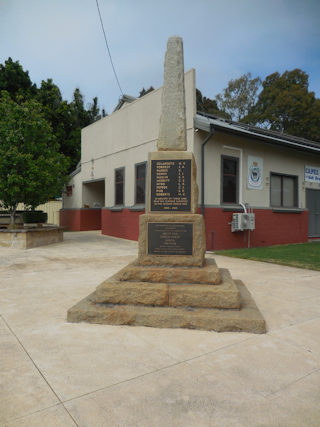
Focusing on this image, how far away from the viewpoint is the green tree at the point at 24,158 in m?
10.4

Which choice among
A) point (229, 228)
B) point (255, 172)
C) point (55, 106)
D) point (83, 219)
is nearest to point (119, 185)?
point (83, 219)

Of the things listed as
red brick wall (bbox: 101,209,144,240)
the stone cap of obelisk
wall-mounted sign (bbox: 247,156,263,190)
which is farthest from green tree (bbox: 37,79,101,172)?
the stone cap of obelisk

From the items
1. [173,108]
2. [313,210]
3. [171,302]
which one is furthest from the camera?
[313,210]

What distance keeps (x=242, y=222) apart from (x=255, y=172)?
2425 millimetres

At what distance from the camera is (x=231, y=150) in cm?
1137

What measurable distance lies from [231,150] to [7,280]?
8.80m

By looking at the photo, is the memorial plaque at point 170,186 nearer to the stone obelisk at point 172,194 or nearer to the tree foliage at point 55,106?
the stone obelisk at point 172,194

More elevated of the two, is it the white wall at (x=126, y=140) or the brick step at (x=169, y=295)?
the white wall at (x=126, y=140)

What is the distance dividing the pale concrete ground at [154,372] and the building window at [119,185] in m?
10.1

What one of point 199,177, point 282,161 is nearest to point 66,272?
point 199,177

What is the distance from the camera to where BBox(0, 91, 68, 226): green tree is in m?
10.4

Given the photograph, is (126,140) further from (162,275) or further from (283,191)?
(162,275)

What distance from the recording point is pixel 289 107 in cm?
3097

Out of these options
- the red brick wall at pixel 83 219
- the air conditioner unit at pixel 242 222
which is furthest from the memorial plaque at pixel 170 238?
the red brick wall at pixel 83 219
